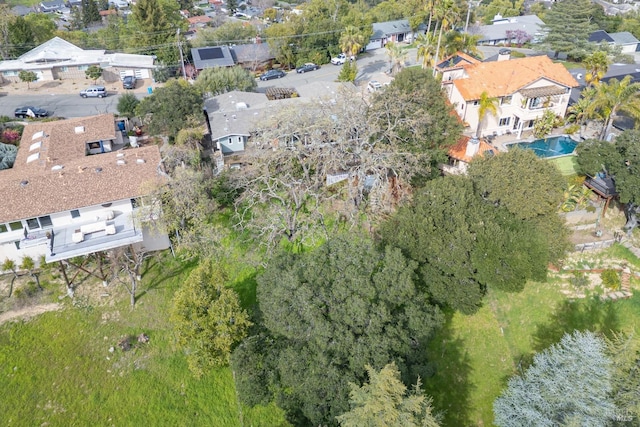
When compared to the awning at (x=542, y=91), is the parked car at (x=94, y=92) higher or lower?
lower

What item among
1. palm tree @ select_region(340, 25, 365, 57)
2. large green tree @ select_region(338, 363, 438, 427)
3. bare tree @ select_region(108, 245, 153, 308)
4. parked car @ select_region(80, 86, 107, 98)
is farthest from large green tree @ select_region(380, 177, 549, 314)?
parked car @ select_region(80, 86, 107, 98)

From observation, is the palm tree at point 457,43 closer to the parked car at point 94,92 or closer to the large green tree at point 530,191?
the large green tree at point 530,191

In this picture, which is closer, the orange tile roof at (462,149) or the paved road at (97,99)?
the orange tile roof at (462,149)

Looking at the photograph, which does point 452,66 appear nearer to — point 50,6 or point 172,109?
point 172,109

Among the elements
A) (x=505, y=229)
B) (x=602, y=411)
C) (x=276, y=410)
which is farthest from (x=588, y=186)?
(x=276, y=410)

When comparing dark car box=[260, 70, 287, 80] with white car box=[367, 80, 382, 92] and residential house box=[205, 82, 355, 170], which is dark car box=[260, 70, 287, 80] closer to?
white car box=[367, 80, 382, 92]

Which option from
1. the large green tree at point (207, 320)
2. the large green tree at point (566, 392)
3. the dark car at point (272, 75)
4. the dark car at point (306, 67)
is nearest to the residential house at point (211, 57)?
the dark car at point (272, 75)
